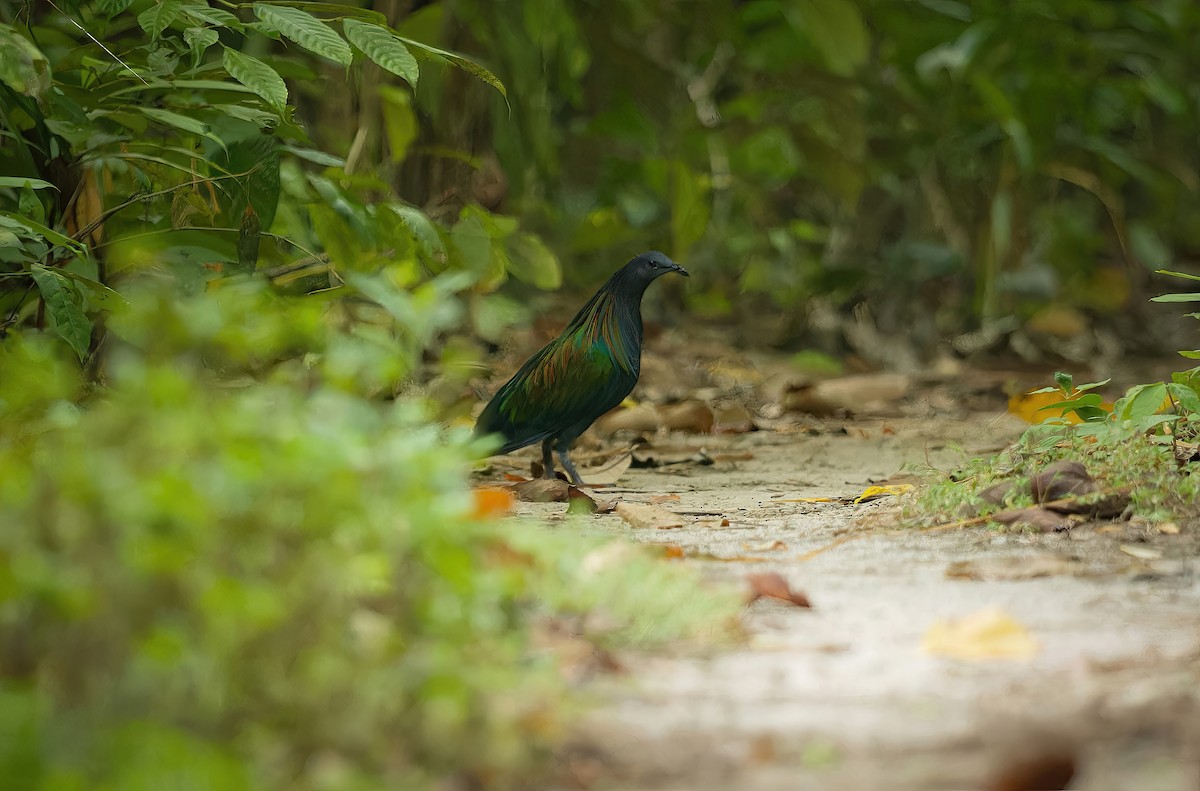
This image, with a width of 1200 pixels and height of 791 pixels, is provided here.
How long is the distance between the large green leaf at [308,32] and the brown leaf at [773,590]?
151 cm

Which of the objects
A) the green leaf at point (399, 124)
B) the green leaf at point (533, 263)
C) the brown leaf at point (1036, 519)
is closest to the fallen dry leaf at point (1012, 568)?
the brown leaf at point (1036, 519)

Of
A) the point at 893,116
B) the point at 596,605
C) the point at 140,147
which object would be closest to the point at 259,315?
the point at 596,605

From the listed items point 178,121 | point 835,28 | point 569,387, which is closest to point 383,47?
point 178,121

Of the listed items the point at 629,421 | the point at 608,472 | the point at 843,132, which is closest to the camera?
the point at 608,472

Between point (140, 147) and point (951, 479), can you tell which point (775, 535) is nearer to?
point (951, 479)

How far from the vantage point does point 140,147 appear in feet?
11.7

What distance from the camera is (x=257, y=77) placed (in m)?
3.12

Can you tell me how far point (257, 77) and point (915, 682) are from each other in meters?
2.06

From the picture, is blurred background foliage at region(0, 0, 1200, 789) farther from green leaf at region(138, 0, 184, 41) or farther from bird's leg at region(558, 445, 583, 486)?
bird's leg at region(558, 445, 583, 486)

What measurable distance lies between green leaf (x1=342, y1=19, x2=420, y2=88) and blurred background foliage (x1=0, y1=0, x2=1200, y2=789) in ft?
0.03

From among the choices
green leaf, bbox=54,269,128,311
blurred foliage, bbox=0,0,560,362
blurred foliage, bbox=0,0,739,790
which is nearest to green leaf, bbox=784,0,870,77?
blurred foliage, bbox=0,0,560,362

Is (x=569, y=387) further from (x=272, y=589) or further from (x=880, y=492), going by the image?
A: (x=272, y=589)

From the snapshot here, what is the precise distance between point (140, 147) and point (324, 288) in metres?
0.60

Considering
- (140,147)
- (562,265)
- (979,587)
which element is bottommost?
(562,265)
